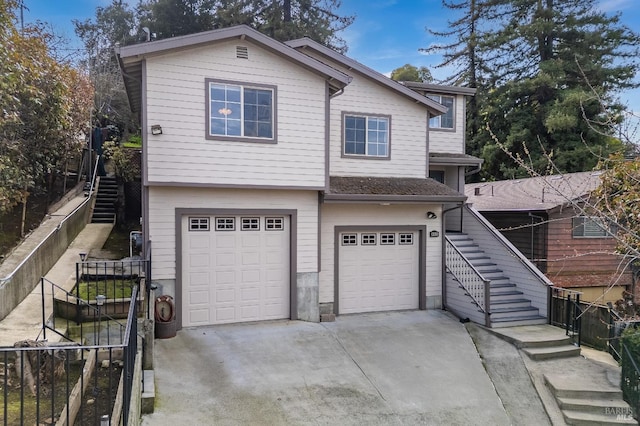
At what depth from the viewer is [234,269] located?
9.66 metres

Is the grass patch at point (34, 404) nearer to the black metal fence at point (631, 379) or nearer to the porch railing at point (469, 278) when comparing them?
the porch railing at point (469, 278)

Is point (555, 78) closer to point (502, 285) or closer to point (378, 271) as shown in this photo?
point (502, 285)

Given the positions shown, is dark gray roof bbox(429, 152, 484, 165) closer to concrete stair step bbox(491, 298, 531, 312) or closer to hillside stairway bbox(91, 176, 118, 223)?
concrete stair step bbox(491, 298, 531, 312)

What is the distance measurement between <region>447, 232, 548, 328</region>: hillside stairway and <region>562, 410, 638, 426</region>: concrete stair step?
3024 mm

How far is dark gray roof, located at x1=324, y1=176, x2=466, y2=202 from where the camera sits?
400 inches

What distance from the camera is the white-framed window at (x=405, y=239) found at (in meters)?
11.6

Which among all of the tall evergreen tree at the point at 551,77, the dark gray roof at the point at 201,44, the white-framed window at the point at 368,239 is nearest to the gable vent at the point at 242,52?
the dark gray roof at the point at 201,44

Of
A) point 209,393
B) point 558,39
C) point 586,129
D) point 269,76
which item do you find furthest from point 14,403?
point 558,39

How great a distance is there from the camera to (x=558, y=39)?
24.6 metres

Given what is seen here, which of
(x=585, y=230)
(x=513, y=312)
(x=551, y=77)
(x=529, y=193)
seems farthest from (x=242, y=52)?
(x=551, y=77)

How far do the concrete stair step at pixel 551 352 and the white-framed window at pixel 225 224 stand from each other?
6.88 m

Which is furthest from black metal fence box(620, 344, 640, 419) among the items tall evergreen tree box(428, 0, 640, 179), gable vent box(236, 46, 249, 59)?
tall evergreen tree box(428, 0, 640, 179)

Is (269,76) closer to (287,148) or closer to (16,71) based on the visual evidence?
(287,148)

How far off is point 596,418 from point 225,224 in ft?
26.0
